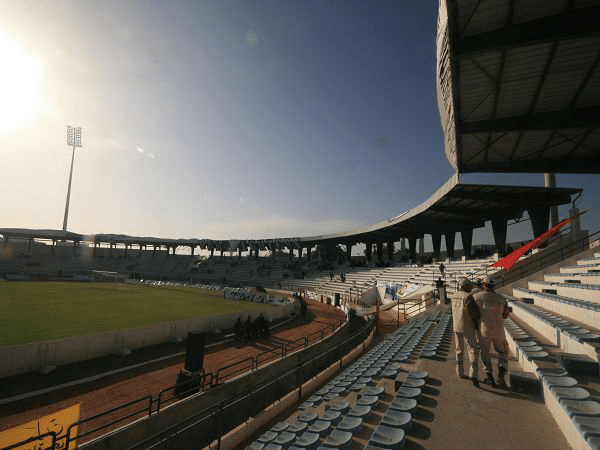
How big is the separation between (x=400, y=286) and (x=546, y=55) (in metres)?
26.1

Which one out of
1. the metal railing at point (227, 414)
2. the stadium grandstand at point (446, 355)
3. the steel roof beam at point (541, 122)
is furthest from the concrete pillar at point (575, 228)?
the metal railing at point (227, 414)

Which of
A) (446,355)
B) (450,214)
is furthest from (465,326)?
(450,214)

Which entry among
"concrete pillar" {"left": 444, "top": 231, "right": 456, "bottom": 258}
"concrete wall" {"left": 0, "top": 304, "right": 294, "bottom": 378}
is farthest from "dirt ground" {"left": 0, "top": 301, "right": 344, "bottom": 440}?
"concrete pillar" {"left": 444, "top": 231, "right": 456, "bottom": 258}

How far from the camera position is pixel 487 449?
4086 mm

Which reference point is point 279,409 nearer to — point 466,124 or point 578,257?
point 466,124

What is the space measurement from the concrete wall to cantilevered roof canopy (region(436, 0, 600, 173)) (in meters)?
18.9

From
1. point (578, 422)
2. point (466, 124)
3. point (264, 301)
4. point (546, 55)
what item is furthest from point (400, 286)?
point (578, 422)

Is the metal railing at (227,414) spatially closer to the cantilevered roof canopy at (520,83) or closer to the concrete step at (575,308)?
the concrete step at (575,308)

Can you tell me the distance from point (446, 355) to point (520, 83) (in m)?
11.5

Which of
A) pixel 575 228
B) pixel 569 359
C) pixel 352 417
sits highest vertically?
pixel 575 228

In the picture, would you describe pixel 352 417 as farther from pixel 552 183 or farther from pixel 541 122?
pixel 552 183

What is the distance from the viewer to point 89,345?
15.1 m

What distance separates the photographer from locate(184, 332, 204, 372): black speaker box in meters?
11.1

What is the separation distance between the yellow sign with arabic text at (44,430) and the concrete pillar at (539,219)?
111 ft
